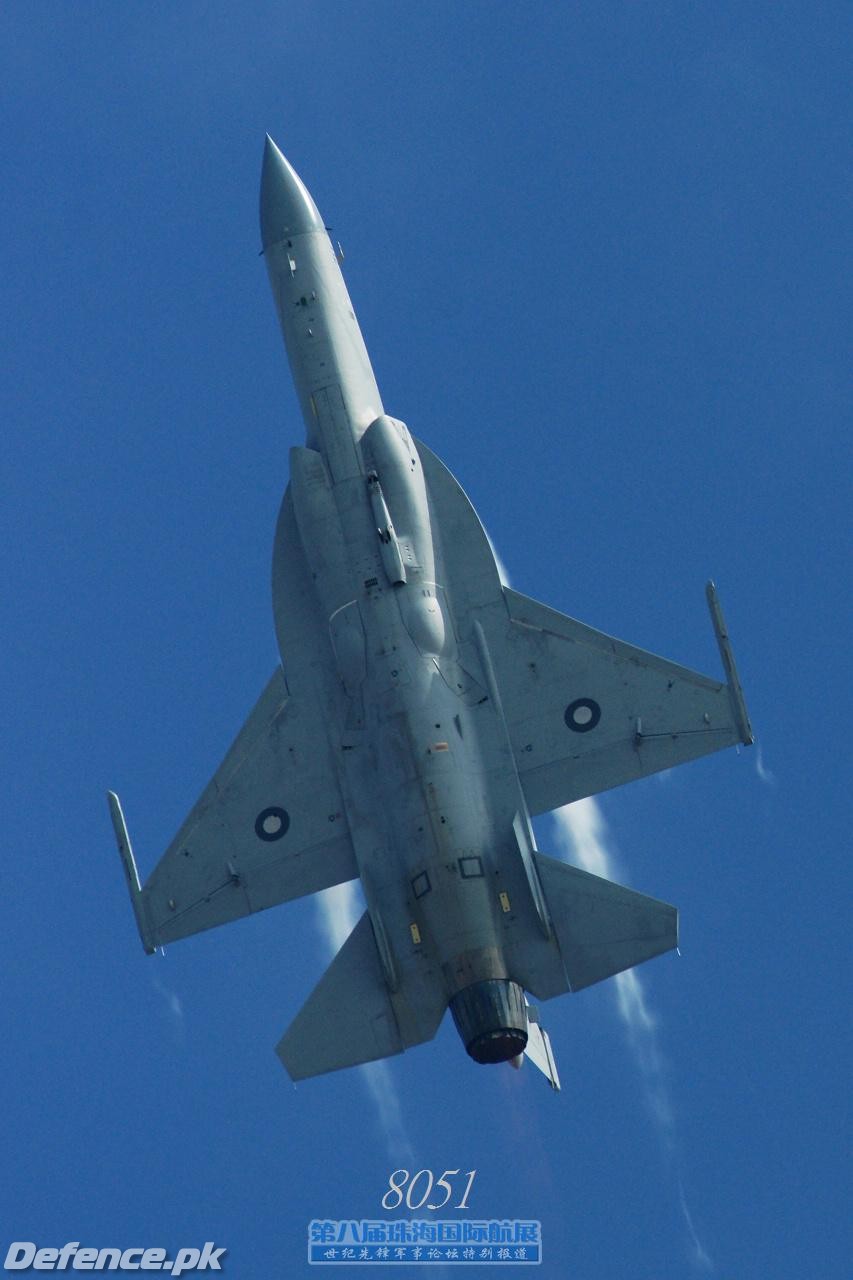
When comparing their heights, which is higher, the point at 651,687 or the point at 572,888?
the point at 651,687

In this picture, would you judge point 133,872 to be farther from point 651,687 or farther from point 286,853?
point 651,687

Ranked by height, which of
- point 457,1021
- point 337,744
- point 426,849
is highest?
point 337,744

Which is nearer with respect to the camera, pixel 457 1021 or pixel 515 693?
pixel 457 1021

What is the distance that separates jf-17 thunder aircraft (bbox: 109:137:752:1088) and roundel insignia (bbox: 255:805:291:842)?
0.18ft

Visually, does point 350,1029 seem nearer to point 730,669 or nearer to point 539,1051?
point 539,1051

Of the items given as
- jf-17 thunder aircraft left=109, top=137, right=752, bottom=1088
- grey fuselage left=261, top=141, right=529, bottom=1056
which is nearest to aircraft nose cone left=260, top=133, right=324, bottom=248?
grey fuselage left=261, top=141, right=529, bottom=1056

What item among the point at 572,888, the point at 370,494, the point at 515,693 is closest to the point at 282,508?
the point at 370,494

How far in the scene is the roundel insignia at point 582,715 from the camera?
2200 inches

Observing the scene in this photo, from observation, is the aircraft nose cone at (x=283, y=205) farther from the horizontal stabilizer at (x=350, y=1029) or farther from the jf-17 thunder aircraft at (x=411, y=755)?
the horizontal stabilizer at (x=350, y=1029)

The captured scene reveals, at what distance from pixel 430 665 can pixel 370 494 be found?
4616 mm

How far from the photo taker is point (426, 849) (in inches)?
2087

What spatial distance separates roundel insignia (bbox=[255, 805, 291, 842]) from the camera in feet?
185

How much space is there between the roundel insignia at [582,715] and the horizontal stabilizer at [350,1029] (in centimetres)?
754

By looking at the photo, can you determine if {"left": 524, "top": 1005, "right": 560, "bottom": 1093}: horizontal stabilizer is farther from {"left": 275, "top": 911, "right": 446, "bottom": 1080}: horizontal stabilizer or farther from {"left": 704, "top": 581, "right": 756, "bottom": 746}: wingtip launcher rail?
{"left": 704, "top": 581, "right": 756, "bottom": 746}: wingtip launcher rail
